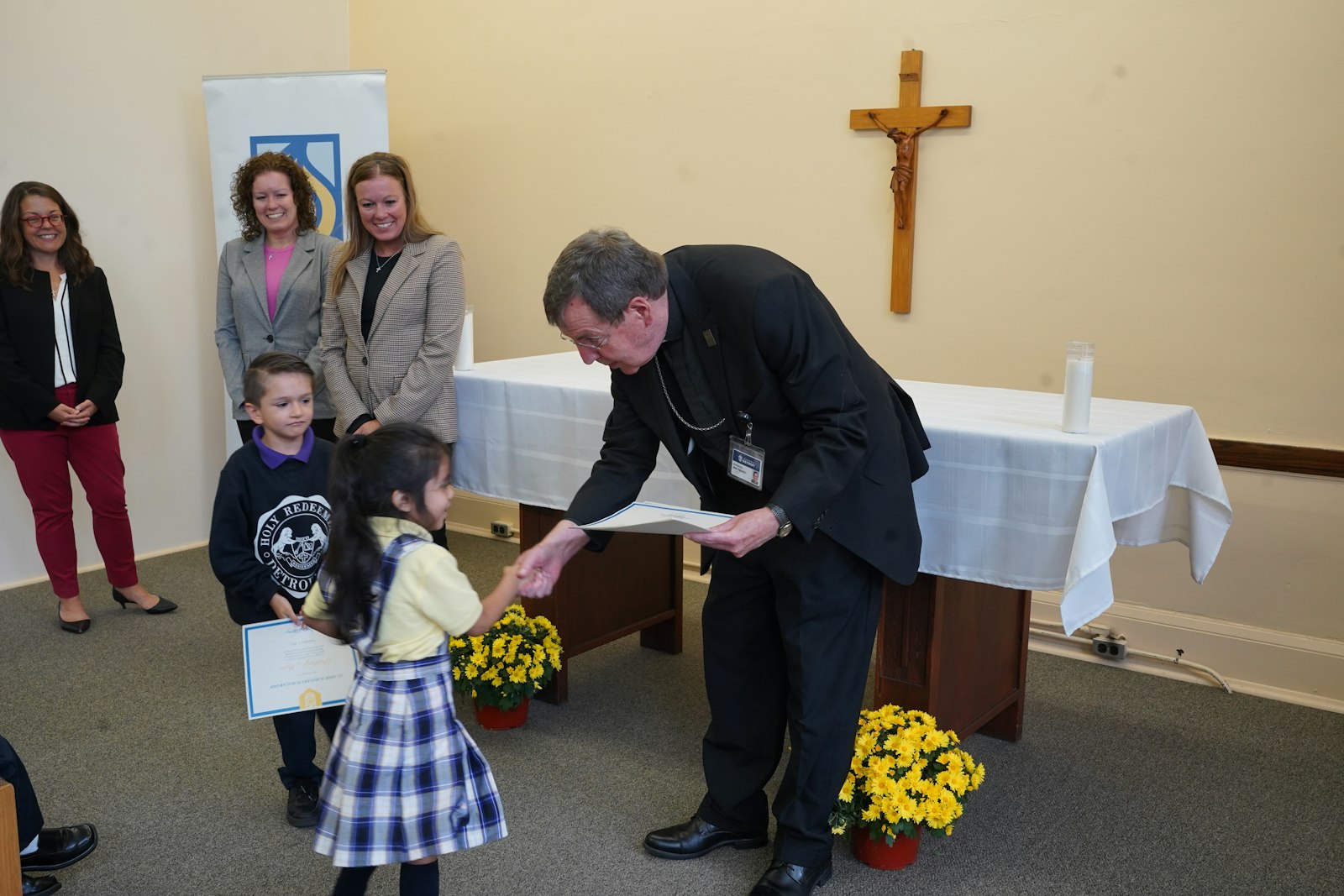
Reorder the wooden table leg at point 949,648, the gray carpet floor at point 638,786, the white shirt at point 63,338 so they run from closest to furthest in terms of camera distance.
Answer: the gray carpet floor at point 638,786 → the wooden table leg at point 949,648 → the white shirt at point 63,338

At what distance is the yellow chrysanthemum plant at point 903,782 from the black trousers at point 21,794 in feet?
5.41

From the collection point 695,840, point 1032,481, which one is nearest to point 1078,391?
point 1032,481

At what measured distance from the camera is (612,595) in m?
3.57

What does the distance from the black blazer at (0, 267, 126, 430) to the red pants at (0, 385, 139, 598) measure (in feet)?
0.20

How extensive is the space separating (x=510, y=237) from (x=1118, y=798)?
3569mm

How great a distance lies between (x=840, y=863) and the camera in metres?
2.52

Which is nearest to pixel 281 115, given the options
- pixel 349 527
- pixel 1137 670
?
pixel 349 527

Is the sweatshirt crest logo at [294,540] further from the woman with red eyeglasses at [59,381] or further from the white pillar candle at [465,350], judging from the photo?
the woman with red eyeglasses at [59,381]

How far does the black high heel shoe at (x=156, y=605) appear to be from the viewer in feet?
14.1

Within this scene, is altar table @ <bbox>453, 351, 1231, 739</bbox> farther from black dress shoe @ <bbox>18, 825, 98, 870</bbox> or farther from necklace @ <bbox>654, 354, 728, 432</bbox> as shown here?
black dress shoe @ <bbox>18, 825, 98, 870</bbox>

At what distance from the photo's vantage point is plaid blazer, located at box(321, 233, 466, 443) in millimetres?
Answer: 3311

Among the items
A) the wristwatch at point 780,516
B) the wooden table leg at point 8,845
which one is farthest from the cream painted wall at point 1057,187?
the wooden table leg at point 8,845

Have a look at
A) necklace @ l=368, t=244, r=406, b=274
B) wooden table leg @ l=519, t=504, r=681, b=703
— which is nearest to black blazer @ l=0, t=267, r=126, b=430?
necklace @ l=368, t=244, r=406, b=274

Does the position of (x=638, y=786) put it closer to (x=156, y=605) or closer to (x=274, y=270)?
(x=274, y=270)
